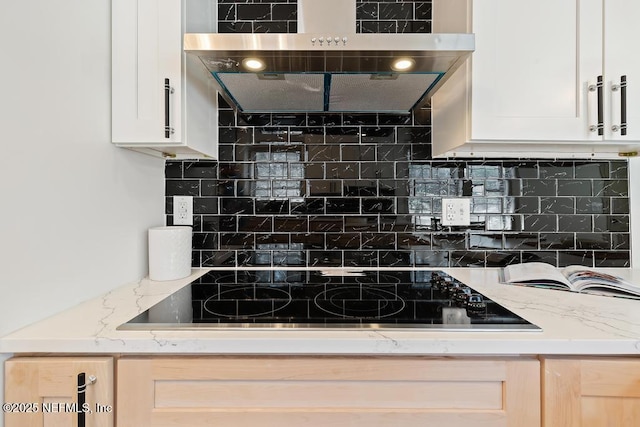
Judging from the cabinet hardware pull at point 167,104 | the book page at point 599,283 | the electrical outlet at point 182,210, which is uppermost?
the cabinet hardware pull at point 167,104

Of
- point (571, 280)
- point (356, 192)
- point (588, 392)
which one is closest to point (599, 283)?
point (571, 280)

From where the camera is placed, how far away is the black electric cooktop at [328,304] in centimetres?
86

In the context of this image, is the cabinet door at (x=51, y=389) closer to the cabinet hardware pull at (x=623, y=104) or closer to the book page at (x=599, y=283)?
the book page at (x=599, y=283)

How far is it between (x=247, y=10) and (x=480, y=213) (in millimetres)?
1385

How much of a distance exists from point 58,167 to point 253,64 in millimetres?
624

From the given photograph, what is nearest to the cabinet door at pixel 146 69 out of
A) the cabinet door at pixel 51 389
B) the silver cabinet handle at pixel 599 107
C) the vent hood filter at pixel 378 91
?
the vent hood filter at pixel 378 91

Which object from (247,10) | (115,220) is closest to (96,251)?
(115,220)

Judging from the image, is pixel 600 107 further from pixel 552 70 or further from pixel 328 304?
pixel 328 304

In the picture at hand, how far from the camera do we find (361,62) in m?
1.04

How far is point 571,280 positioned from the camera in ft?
4.10

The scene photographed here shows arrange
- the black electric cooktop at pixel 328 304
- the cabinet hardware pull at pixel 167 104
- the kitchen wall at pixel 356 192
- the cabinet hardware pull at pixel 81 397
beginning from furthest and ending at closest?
the kitchen wall at pixel 356 192, the cabinet hardware pull at pixel 167 104, the black electric cooktop at pixel 328 304, the cabinet hardware pull at pixel 81 397

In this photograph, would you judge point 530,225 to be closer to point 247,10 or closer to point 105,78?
point 247,10

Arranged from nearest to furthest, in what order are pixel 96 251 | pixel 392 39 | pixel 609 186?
pixel 392 39
pixel 96 251
pixel 609 186

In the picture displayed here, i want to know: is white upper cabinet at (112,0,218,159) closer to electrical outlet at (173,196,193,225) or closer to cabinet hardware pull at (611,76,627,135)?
electrical outlet at (173,196,193,225)
